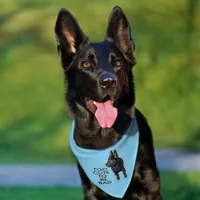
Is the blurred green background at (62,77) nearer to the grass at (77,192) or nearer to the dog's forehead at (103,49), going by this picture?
the grass at (77,192)

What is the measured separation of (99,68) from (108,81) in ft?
0.47

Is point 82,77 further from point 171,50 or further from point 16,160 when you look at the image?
point 171,50

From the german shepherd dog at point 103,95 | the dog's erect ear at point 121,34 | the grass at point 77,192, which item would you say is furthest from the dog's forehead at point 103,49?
the grass at point 77,192

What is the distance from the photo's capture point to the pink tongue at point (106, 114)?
434 cm

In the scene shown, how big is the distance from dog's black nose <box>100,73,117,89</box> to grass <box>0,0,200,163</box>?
3.10 meters

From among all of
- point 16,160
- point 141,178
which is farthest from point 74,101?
point 16,160

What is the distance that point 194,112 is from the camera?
27.6 feet

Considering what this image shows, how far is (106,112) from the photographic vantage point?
437 cm

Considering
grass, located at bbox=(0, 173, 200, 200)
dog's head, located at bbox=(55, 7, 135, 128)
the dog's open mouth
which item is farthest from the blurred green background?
the dog's open mouth

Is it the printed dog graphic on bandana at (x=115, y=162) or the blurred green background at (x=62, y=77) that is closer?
the printed dog graphic on bandana at (x=115, y=162)

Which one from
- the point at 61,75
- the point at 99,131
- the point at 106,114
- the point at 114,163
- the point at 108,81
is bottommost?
the point at 61,75

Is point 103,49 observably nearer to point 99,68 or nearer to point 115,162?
point 99,68

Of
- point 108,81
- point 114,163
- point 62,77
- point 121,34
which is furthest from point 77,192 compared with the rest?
point 62,77

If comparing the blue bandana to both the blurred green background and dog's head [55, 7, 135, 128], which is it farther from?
the blurred green background
